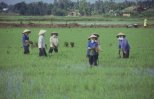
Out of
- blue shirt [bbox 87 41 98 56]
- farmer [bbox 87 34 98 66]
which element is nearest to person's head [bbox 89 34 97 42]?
farmer [bbox 87 34 98 66]

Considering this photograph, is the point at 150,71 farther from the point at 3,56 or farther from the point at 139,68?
the point at 3,56

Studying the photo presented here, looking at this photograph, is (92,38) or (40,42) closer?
(92,38)

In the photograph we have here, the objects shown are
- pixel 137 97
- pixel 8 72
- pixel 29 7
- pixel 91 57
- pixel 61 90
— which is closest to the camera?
pixel 137 97

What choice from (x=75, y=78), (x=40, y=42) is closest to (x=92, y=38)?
(x=75, y=78)

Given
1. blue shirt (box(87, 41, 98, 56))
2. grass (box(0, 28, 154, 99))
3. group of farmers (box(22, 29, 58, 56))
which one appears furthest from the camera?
group of farmers (box(22, 29, 58, 56))

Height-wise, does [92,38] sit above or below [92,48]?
above

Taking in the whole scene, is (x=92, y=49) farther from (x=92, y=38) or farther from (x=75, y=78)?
(x=75, y=78)

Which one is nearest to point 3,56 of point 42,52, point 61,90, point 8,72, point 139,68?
point 42,52

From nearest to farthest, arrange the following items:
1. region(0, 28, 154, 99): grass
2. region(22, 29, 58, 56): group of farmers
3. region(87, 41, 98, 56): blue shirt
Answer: region(0, 28, 154, 99): grass, region(87, 41, 98, 56): blue shirt, region(22, 29, 58, 56): group of farmers

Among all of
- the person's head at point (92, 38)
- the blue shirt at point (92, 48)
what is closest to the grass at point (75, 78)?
the blue shirt at point (92, 48)

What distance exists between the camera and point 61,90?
314 inches

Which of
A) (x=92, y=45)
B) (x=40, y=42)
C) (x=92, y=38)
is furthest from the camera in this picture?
(x=40, y=42)

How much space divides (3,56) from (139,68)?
4.73 m

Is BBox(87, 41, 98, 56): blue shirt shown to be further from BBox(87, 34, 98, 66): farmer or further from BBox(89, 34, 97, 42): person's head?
BBox(89, 34, 97, 42): person's head
